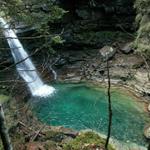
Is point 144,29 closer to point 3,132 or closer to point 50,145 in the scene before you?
point 50,145

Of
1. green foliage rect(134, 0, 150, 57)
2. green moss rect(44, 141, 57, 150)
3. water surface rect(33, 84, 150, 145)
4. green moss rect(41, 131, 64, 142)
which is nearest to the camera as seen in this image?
green moss rect(44, 141, 57, 150)

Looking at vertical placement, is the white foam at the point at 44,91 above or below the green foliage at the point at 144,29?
below

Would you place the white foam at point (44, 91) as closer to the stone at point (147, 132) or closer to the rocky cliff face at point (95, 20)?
the rocky cliff face at point (95, 20)

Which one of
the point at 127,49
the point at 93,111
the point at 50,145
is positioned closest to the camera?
the point at 50,145

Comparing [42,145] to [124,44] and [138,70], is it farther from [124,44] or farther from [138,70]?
[124,44]

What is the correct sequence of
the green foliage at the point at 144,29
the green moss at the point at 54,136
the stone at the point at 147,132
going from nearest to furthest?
1. the green moss at the point at 54,136
2. the stone at the point at 147,132
3. the green foliage at the point at 144,29

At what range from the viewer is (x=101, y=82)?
722 inches

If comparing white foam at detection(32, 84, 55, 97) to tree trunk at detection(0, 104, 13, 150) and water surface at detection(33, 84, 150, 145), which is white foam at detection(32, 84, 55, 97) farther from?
tree trunk at detection(0, 104, 13, 150)

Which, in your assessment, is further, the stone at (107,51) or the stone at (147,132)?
the stone at (107,51)

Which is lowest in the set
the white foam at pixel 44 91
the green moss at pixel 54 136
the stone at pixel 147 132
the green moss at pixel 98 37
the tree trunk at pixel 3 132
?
the white foam at pixel 44 91

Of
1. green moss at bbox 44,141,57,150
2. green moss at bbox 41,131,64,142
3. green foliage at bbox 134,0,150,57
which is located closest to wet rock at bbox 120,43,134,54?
green foliage at bbox 134,0,150,57

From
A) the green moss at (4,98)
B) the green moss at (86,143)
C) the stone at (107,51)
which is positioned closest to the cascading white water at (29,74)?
the green moss at (4,98)

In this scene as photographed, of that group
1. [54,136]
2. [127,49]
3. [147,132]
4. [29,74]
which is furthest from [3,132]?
[127,49]

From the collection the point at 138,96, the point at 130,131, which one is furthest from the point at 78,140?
the point at 138,96
